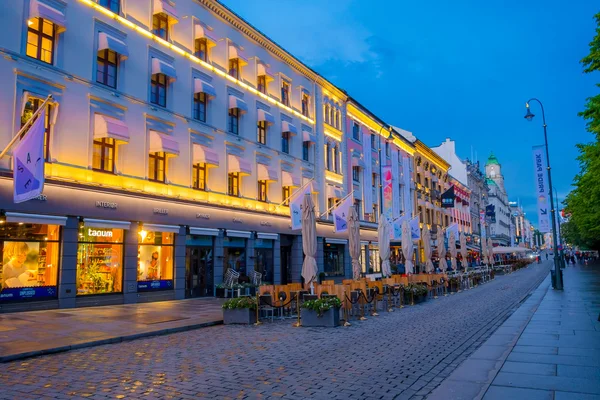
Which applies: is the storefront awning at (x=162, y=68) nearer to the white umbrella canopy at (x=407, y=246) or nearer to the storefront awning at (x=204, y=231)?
the storefront awning at (x=204, y=231)

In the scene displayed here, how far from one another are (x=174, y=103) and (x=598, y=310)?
65.8 feet

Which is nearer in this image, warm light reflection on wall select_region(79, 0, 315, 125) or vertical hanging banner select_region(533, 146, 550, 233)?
warm light reflection on wall select_region(79, 0, 315, 125)

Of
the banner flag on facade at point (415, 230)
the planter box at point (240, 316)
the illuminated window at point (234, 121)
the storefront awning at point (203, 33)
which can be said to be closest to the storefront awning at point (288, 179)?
the illuminated window at point (234, 121)

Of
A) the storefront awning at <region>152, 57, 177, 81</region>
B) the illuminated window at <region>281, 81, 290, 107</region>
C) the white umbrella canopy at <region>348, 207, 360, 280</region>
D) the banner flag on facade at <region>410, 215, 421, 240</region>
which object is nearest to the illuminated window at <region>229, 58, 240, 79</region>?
the illuminated window at <region>281, 81, 290, 107</region>

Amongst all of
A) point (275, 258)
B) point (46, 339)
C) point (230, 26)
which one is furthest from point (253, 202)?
point (46, 339)

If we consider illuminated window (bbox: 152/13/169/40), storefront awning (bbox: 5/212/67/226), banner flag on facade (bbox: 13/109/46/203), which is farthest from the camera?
illuminated window (bbox: 152/13/169/40)

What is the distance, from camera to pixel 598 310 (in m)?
15.8

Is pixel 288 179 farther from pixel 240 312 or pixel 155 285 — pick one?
pixel 240 312

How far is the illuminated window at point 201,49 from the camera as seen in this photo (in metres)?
25.7

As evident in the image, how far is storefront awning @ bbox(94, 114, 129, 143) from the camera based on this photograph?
1933cm

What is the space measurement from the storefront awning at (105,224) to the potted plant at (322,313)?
9.66 metres

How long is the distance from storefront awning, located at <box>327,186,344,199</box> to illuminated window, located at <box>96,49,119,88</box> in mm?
20392

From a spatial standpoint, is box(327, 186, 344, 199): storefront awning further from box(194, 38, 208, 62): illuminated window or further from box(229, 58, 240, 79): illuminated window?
box(194, 38, 208, 62): illuminated window

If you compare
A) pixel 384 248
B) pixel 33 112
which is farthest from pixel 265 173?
pixel 33 112
